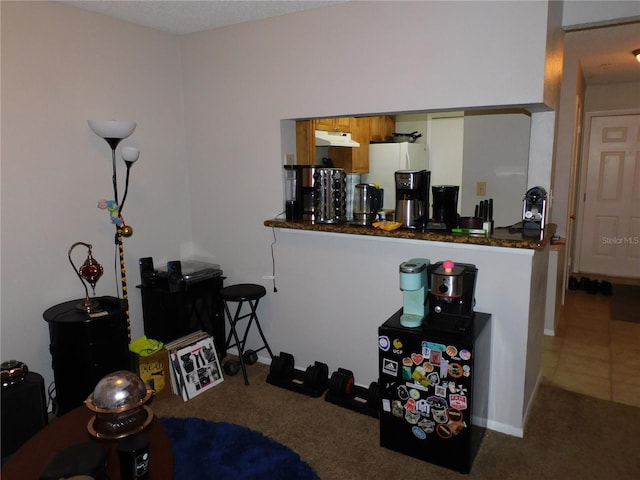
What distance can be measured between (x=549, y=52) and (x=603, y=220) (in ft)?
14.9

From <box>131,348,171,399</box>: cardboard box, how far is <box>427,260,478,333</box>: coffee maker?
178cm

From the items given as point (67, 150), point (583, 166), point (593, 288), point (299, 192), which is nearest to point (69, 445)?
point (67, 150)

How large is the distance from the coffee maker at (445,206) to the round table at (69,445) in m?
1.83

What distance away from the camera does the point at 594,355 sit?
12.3ft

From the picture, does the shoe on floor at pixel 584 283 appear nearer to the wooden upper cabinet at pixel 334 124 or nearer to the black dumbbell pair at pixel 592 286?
the black dumbbell pair at pixel 592 286

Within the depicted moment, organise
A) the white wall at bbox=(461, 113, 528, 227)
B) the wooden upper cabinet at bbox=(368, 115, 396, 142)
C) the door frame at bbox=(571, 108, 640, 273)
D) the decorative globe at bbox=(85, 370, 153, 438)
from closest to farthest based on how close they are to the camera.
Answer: the decorative globe at bbox=(85, 370, 153, 438)
the white wall at bbox=(461, 113, 528, 227)
the wooden upper cabinet at bbox=(368, 115, 396, 142)
the door frame at bbox=(571, 108, 640, 273)

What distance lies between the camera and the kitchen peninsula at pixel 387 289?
2.57m

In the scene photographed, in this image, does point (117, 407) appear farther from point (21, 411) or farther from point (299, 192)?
point (299, 192)

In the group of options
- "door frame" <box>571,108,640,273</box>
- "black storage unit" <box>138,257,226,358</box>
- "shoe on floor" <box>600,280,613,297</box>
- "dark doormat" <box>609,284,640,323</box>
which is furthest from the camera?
"door frame" <box>571,108,640,273</box>

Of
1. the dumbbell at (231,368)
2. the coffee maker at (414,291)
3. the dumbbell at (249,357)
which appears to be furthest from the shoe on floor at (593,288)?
the dumbbell at (231,368)

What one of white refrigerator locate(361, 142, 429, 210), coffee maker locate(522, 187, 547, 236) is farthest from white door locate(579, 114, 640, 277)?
coffee maker locate(522, 187, 547, 236)

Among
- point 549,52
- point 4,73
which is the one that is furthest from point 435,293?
point 4,73

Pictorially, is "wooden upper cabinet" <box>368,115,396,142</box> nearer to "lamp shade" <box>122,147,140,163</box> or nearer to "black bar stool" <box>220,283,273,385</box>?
"black bar stool" <box>220,283,273,385</box>

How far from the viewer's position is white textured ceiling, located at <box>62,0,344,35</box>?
2.84 metres
